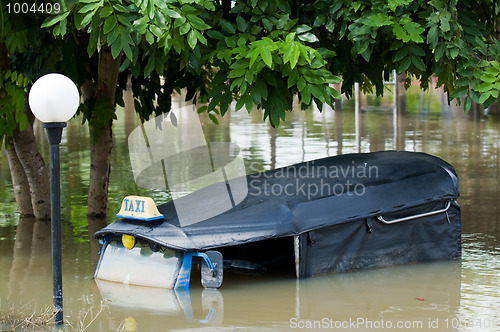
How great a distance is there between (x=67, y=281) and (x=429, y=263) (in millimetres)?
3958

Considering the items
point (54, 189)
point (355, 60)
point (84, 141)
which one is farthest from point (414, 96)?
point (54, 189)

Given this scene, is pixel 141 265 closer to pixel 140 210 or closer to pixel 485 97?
pixel 140 210

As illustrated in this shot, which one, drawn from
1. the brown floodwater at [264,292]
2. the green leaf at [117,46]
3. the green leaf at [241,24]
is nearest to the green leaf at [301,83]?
the green leaf at [241,24]

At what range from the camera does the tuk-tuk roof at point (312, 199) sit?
25.9ft

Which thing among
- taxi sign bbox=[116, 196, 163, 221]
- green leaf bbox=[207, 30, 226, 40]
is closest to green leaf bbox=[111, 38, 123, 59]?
green leaf bbox=[207, 30, 226, 40]

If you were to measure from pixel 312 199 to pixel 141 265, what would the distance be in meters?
1.89

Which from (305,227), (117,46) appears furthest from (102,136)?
(305,227)

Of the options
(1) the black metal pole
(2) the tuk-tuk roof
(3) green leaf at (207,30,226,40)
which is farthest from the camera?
(3) green leaf at (207,30,226,40)

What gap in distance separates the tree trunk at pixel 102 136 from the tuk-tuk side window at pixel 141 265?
2691 mm

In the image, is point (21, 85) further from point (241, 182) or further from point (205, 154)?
point (205, 154)

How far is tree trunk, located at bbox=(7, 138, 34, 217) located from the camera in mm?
11531

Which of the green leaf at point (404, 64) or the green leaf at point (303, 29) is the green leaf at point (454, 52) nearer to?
the green leaf at point (404, 64)

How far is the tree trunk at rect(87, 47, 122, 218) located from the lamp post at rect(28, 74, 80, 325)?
11.7 feet

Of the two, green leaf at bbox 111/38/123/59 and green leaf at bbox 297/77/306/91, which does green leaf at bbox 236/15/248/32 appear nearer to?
green leaf at bbox 297/77/306/91
